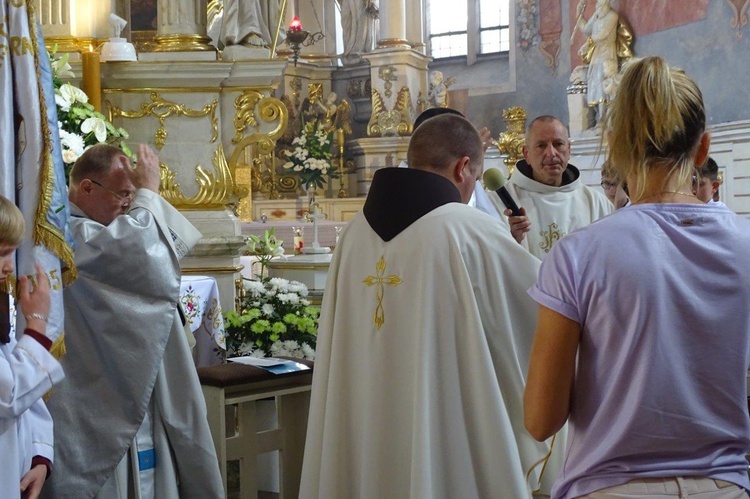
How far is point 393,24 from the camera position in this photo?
53.0 ft

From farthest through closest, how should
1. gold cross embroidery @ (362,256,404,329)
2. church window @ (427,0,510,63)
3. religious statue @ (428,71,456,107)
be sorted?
church window @ (427,0,510,63) → religious statue @ (428,71,456,107) → gold cross embroidery @ (362,256,404,329)

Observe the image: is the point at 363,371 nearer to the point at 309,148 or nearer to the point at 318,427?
the point at 318,427

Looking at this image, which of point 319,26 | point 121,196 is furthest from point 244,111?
point 319,26

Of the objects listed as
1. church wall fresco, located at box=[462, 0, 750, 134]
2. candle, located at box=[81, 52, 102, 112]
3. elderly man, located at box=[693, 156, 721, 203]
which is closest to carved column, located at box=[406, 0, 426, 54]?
church wall fresco, located at box=[462, 0, 750, 134]

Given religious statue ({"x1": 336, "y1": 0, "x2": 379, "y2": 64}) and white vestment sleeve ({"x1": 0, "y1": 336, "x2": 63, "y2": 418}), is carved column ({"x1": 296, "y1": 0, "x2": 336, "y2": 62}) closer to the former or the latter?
religious statue ({"x1": 336, "y1": 0, "x2": 379, "y2": 64})

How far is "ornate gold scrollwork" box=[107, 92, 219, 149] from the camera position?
584 centimetres

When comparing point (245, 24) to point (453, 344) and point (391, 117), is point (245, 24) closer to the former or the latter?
point (453, 344)

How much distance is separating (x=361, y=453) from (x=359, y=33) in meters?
14.9

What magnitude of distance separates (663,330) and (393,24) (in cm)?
1486

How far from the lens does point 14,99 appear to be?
2.64 m

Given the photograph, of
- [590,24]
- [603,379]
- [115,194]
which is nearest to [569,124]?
[590,24]

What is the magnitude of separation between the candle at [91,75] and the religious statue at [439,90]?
11662mm

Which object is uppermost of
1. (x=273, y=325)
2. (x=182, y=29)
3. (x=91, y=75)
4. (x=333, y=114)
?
(x=182, y=29)

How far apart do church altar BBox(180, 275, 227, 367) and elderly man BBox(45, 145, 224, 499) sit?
1376 mm
